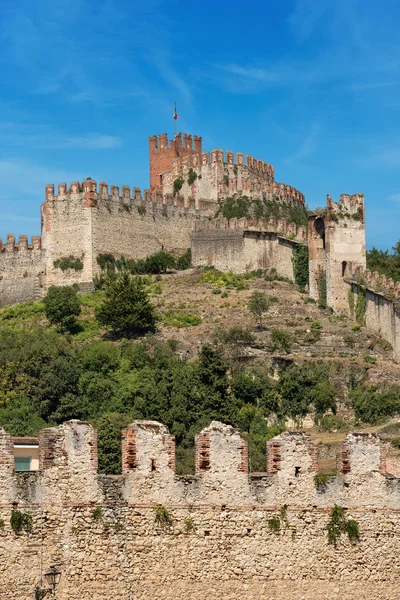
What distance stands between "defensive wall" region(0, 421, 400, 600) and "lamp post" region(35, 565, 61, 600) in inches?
5.1

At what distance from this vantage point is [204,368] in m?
55.3

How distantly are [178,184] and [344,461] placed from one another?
5889cm

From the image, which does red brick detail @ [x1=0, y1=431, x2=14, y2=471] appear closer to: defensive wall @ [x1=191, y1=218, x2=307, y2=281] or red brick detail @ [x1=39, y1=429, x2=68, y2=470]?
red brick detail @ [x1=39, y1=429, x2=68, y2=470]

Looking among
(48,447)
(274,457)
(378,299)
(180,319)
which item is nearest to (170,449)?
(274,457)

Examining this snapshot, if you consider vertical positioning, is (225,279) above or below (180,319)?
above

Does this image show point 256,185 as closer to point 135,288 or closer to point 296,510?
point 135,288

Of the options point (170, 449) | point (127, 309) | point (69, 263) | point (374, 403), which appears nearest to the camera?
point (170, 449)

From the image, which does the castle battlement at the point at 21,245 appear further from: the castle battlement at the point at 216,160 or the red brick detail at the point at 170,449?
the red brick detail at the point at 170,449

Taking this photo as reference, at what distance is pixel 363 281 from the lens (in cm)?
6575

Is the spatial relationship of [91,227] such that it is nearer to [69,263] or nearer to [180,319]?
[69,263]

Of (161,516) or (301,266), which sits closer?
(161,516)

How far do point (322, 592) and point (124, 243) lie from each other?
50937mm

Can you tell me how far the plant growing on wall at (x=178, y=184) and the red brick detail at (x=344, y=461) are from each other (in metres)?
58.4

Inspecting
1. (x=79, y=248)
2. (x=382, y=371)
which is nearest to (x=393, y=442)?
(x=382, y=371)
